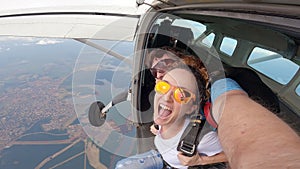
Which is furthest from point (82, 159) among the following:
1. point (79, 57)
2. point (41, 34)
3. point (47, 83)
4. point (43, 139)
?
point (79, 57)

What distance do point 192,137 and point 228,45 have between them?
3.48 feet

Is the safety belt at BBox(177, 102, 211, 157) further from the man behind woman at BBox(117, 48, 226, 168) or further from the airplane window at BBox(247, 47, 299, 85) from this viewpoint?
the airplane window at BBox(247, 47, 299, 85)

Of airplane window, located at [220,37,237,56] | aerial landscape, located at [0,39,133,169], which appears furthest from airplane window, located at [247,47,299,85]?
aerial landscape, located at [0,39,133,169]

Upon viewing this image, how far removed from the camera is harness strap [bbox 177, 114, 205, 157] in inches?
31.7

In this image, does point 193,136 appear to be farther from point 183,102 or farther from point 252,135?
point 252,135

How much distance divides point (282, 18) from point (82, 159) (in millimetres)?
23399

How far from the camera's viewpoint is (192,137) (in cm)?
82

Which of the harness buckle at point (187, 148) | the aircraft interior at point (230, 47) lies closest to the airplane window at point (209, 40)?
the aircraft interior at point (230, 47)

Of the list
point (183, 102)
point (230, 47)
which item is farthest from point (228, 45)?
point (183, 102)

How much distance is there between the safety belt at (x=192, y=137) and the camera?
805 millimetres

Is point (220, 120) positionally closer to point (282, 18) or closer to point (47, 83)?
point (282, 18)

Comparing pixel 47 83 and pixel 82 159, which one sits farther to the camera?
pixel 47 83

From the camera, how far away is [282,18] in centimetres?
46

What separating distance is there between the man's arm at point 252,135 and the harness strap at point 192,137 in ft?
0.57
